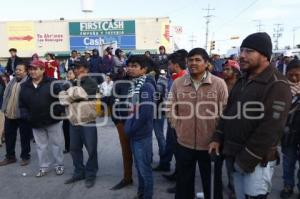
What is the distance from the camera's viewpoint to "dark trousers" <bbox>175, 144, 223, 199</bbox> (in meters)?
3.91

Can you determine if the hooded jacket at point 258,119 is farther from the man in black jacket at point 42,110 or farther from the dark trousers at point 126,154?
the man in black jacket at point 42,110

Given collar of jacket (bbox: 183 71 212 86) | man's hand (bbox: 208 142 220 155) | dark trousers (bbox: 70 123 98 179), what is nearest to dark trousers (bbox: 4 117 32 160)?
dark trousers (bbox: 70 123 98 179)

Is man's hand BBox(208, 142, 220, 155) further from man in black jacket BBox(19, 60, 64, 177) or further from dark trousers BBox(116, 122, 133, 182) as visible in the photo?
man in black jacket BBox(19, 60, 64, 177)

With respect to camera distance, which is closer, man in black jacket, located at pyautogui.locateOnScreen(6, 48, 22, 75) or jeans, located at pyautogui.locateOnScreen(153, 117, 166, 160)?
jeans, located at pyautogui.locateOnScreen(153, 117, 166, 160)

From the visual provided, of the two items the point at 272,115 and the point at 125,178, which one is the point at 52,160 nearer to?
the point at 125,178

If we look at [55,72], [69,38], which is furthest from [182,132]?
[69,38]

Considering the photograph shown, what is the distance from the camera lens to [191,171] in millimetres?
4020

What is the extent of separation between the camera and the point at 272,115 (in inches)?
106

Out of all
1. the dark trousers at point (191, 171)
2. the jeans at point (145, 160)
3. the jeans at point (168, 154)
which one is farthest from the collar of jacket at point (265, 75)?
the jeans at point (168, 154)

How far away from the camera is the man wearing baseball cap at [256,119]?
270 cm

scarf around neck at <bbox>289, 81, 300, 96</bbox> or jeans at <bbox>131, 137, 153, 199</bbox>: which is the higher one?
scarf around neck at <bbox>289, 81, 300, 96</bbox>

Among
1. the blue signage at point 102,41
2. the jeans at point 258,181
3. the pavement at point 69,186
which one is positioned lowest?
the pavement at point 69,186

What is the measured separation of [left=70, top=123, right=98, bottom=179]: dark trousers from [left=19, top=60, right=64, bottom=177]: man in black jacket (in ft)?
1.53

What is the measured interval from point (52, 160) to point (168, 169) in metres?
2.19
